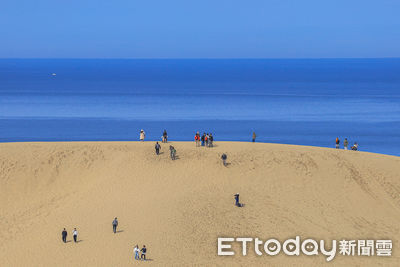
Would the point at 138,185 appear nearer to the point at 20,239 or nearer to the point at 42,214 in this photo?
the point at 42,214

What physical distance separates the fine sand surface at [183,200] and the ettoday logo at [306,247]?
0.51m

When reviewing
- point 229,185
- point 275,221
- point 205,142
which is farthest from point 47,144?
point 275,221

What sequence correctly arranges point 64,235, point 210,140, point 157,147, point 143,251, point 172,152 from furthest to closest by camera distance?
point 210,140, point 157,147, point 172,152, point 64,235, point 143,251

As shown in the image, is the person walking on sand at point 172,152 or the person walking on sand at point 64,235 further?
the person walking on sand at point 172,152

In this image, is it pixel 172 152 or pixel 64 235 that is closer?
pixel 64 235

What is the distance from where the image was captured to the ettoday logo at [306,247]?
1294 inches

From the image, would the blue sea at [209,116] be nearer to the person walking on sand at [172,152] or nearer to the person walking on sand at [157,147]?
the person walking on sand at [157,147]

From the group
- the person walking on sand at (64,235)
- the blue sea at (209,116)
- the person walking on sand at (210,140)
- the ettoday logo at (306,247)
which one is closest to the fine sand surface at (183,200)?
the person walking on sand at (64,235)

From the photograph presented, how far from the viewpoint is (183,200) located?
38.5 metres

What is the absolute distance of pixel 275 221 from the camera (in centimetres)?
3641

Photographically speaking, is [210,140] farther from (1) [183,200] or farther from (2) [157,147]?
(1) [183,200]

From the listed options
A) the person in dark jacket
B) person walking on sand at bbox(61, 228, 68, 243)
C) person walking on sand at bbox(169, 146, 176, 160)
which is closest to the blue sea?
the person in dark jacket

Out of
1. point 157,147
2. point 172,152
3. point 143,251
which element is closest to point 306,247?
point 143,251

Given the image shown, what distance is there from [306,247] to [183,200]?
960 centimetres
